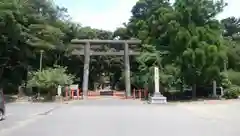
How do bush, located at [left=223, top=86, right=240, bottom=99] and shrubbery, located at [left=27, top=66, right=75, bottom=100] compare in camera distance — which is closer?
bush, located at [left=223, top=86, right=240, bottom=99]

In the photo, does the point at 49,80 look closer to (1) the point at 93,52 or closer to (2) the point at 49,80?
(2) the point at 49,80

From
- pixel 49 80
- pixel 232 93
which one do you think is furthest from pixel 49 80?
pixel 232 93

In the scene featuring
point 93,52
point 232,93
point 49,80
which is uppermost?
point 93,52

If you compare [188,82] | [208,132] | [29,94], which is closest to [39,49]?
[29,94]

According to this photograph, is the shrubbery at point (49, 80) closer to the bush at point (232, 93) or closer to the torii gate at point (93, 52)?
the torii gate at point (93, 52)

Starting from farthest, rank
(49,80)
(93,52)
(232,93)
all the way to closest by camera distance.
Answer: (93,52)
(49,80)
(232,93)

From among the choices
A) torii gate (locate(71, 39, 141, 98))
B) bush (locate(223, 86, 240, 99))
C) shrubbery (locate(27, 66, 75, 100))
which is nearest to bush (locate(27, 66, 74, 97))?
shrubbery (locate(27, 66, 75, 100))

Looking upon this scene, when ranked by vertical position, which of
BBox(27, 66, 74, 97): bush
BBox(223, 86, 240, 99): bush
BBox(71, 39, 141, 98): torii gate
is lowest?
BBox(223, 86, 240, 99): bush

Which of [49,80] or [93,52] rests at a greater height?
[93,52]

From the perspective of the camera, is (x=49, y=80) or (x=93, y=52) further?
(x=93, y=52)

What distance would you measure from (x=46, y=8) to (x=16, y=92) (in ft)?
41.5

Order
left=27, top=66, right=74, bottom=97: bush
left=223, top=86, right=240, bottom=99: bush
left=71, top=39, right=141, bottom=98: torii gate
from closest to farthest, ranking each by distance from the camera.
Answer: left=223, top=86, right=240, bottom=99: bush
left=27, top=66, right=74, bottom=97: bush
left=71, top=39, right=141, bottom=98: torii gate

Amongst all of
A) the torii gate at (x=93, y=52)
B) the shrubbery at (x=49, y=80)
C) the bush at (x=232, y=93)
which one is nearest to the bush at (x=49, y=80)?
the shrubbery at (x=49, y=80)

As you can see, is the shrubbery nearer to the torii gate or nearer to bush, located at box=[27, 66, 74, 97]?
bush, located at box=[27, 66, 74, 97]
